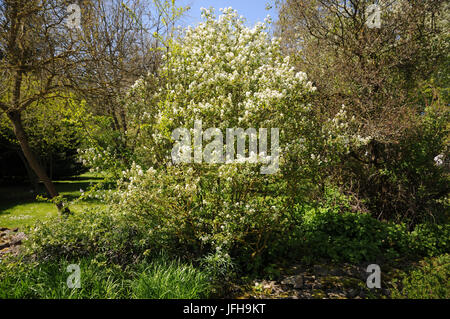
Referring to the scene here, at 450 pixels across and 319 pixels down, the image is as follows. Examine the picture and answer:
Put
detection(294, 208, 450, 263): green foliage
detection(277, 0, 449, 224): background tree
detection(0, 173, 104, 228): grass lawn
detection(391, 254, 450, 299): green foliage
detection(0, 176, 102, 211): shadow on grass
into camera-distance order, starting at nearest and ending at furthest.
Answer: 1. detection(391, 254, 450, 299): green foliage
2. detection(294, 208, 450, 263): green foliage
3. detection(277, 0, 449, 224): background tree
4. detection(0, 173, 104, 228): grass lawn
5. detection(0, 176, 102, 211): shadow on grass

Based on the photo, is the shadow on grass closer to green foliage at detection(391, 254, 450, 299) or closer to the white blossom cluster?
the white blossom cluster

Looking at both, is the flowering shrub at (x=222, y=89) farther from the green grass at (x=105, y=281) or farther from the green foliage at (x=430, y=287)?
the green foliage at (x=430, y=287)

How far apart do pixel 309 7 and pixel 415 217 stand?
5362 mm

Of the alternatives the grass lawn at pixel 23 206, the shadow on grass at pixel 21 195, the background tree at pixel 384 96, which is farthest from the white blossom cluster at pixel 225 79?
the shadow on grass at pixel 21 195

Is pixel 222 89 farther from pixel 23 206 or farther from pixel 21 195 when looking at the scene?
pixel 21 195

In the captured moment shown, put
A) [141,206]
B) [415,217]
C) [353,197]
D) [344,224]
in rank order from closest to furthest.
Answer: [141,206]
[344,224]
[415,217]
[353,197]

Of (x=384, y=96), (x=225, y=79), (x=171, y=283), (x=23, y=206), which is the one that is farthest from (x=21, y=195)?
(x=384, y=96)

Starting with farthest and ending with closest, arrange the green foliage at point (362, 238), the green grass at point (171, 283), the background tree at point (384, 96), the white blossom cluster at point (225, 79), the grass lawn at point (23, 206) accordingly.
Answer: the grass lawn at point (23, 206) < the background tree at point (384, 96) < the green foliage at point (362, 238) < the white blossom cluster at point (225, 79) < the green grass at point (171, 283)

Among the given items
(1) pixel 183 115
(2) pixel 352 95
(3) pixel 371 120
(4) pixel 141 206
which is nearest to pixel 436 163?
(3) pixel 371 120

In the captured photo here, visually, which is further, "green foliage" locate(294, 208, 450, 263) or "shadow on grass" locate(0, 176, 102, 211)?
"shadow on grass" locate(0, 176, 102, 211)

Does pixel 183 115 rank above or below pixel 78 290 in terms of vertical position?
above

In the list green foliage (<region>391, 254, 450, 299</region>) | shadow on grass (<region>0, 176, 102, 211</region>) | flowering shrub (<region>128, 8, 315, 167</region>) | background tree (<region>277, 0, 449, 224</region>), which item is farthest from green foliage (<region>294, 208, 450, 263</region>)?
shadow on grass (<region>0, 176, 102, 211</region>)

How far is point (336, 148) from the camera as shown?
4789mm

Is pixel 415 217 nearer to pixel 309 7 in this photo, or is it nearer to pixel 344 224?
pixel 344 224
